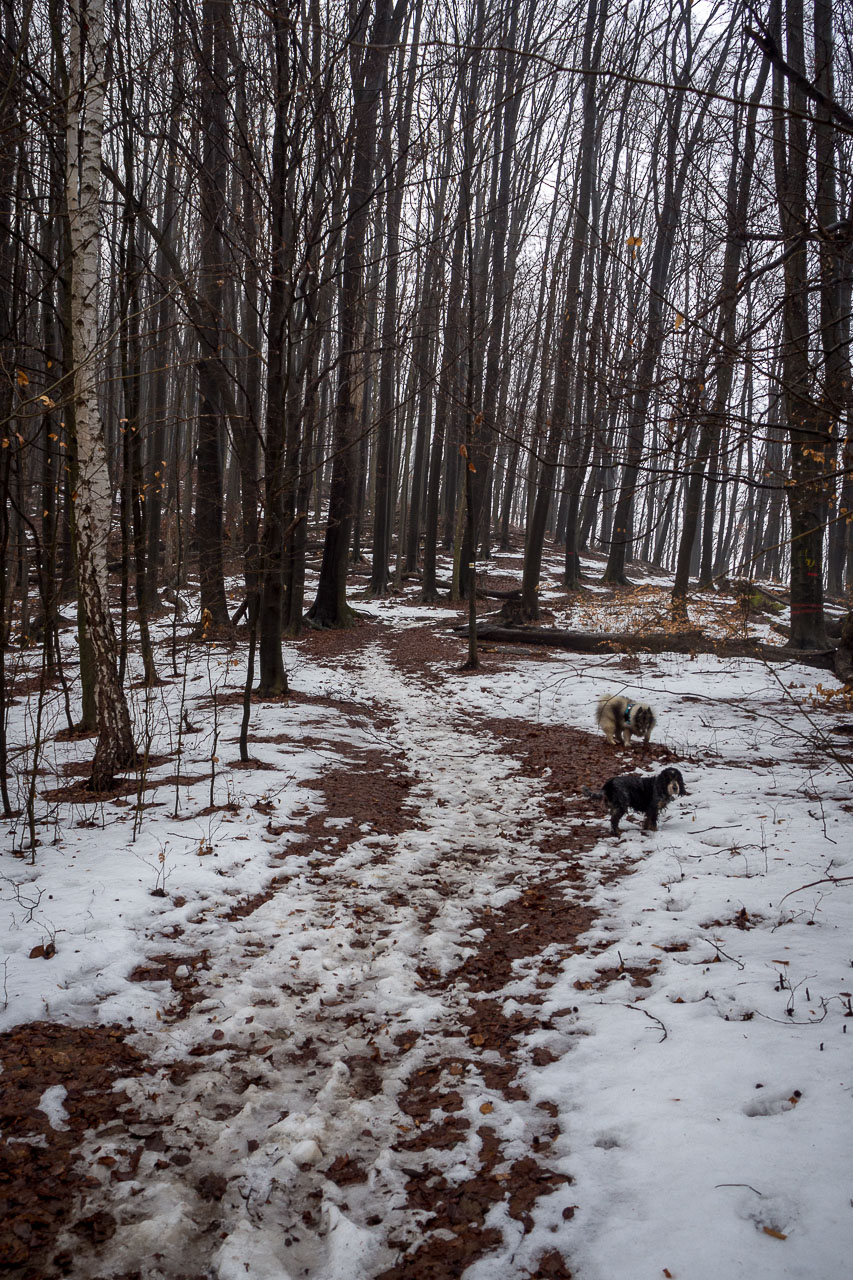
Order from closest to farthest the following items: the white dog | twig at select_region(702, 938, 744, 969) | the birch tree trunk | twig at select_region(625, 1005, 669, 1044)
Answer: twig at select_region(625, 1005, 669, 1044) < twig at select_region(702, 938, 744, 969) < the birch tree trunk < the white dog

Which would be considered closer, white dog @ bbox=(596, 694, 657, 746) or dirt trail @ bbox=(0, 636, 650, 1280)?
dirt trail @ bbox=(0, 636, 650, 1280)

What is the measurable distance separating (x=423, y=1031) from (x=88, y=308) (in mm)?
6034

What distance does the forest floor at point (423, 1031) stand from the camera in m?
2.33

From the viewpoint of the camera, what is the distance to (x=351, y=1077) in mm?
3238

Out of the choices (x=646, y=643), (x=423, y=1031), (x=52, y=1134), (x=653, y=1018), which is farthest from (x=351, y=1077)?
(x=646, y=643)

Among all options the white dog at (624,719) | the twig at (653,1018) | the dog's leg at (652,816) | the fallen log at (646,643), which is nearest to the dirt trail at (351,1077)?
the twig at (653,1018)

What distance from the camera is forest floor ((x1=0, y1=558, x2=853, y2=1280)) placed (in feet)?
7.66

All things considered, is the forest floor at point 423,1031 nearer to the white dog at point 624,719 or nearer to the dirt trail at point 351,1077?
the dirt trail at point 351,1077

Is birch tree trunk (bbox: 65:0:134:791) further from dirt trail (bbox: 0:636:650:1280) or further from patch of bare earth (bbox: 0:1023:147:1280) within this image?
patch of bare earth (bbox: 0:1023:147:1280)

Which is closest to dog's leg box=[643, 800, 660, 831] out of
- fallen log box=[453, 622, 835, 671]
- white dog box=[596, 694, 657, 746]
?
white dog box=[596, 694, 657, 746]

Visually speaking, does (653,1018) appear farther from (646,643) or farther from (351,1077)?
(646,643)

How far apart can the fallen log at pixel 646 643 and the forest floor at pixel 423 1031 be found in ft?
13.5

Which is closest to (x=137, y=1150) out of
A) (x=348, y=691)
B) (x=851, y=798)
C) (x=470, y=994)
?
(x=470, y=994)

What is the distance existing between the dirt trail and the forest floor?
0.05ft
